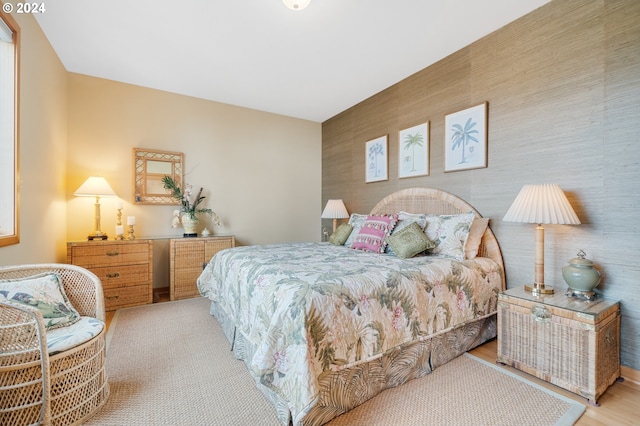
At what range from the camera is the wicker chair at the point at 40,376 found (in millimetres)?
1272

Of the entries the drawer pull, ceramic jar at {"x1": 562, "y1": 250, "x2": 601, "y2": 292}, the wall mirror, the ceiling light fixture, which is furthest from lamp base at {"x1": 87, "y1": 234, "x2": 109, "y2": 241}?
ceramic jar at {"x1": 562, "y1": 250, "x2": 601, "y2": 292}

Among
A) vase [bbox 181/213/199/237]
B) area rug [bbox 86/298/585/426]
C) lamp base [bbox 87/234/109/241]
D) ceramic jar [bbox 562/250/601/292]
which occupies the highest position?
vase [bbox 181/213/199/237]

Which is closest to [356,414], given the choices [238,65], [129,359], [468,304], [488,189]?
[468,304]

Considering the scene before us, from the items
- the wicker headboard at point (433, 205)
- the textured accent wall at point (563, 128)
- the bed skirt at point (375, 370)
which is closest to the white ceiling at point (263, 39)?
the textured accent wall at point (563, 128)

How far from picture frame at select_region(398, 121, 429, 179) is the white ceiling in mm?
706

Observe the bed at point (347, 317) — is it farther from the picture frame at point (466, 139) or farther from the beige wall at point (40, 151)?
the beige wall at point (40, 151)

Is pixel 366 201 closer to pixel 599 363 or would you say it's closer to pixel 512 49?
pixel 512 49

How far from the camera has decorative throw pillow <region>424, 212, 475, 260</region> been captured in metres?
2.38

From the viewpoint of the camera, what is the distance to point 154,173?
3688 mm

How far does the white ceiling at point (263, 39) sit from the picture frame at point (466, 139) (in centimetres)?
69

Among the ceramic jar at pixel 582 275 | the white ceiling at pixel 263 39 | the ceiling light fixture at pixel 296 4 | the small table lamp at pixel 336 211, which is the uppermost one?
the white ceiling at pixel 263 39

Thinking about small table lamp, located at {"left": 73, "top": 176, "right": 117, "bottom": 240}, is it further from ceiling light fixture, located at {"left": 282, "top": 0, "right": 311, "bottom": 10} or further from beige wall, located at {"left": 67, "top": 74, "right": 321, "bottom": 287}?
ceiling light fixture, located at {"left": 282, "top": 0, "right": 311, "bottom": 10}

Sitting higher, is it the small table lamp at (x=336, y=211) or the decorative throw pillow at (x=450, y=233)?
the small table lamp at (x=336, y=211)

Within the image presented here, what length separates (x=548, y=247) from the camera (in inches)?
85.9
